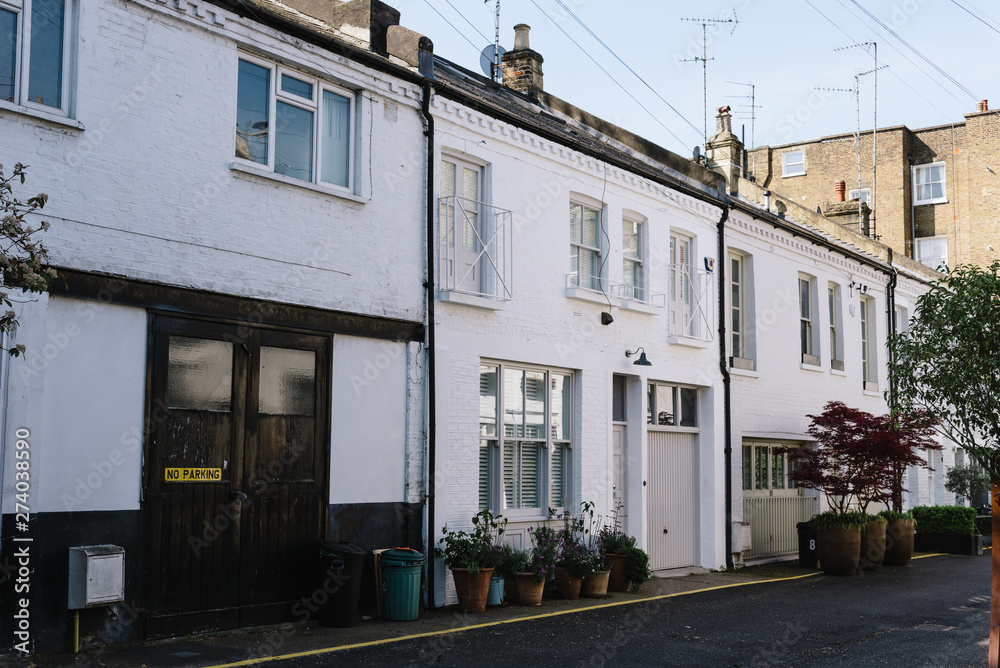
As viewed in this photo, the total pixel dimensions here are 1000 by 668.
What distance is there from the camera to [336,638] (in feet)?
33.1

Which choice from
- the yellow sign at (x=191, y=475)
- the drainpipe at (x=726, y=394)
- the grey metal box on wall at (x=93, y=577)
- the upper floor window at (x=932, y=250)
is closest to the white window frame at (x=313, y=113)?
the yellow sign at (x=191, y=475)

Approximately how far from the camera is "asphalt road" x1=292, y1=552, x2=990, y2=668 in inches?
376

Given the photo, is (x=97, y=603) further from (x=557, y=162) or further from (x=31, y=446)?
(x=557, y=162)

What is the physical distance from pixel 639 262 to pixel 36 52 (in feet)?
32.7

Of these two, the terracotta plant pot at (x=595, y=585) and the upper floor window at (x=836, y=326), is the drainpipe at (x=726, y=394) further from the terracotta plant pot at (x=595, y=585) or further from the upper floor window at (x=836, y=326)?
the upper floor window at (x=836, y=326)

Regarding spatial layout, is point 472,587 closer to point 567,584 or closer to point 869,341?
point 567,584

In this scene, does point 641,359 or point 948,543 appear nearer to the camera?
point 641,359

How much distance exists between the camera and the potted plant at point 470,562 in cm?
1208

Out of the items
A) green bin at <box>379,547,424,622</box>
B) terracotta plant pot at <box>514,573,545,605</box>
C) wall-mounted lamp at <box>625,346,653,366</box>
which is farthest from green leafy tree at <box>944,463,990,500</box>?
green bin at <box>379,547,424,622</box>

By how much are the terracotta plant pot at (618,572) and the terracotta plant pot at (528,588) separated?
1793 mm

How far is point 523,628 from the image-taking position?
1114 centimetres

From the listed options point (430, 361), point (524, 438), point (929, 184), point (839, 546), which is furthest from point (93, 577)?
point (929, 184)

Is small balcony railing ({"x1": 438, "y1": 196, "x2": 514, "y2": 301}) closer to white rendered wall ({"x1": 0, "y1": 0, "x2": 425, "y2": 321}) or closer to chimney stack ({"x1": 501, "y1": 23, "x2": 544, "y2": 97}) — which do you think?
white rendered wall ({"x1": 0, "y1": 0, "x2": 425, "y2": 321})

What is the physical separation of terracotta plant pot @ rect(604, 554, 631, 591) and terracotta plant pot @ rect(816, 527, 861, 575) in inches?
198
